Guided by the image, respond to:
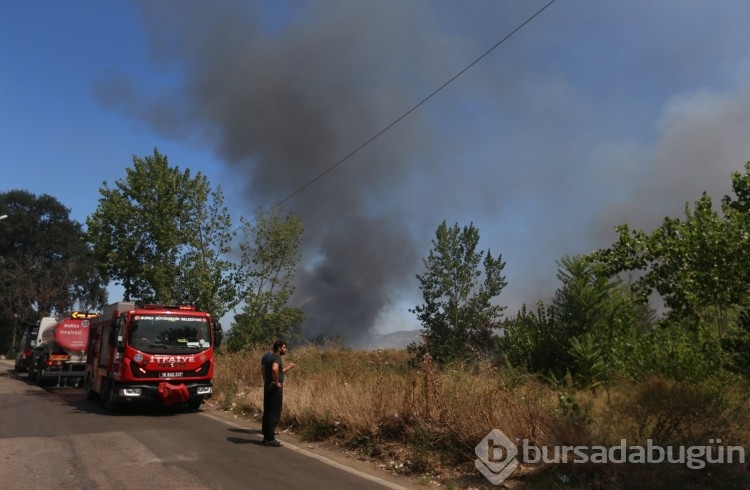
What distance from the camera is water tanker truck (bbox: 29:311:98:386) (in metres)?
21.3

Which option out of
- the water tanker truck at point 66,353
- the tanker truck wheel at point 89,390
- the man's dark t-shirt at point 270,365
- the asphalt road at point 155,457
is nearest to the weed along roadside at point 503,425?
the asphalt road at point 155,457

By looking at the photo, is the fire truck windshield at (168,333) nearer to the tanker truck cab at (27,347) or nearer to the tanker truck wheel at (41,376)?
Result: the tanker truck wheel at (41,376)

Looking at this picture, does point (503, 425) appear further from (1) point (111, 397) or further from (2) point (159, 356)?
(1) point (111, 397)

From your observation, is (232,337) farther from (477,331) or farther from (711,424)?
(711,424)

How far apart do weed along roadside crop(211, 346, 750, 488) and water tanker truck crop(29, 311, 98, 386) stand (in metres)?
14.5

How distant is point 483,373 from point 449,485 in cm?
329

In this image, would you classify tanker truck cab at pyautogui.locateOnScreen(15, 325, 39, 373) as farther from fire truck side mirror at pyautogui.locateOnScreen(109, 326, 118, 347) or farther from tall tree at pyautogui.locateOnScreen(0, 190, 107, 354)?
tall tree at pyautogui.locateOnScreen(0, 190, 107, 354)

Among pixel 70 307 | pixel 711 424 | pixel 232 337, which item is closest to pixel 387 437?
pixel 711 424

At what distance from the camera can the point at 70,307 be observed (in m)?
57.0

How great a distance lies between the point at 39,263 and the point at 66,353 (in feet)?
140

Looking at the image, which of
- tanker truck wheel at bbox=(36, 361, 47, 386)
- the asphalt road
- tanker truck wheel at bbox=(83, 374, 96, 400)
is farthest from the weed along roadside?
tanker truck wheel at bbox=(36, 361, 47, 386)

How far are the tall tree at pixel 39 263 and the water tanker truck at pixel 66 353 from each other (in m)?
33.7

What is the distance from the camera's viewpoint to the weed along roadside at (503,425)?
591 centimetres

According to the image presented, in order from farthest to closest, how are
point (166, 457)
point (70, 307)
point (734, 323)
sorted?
point (70, 307)
point (734, 323)
point (166, 457)
